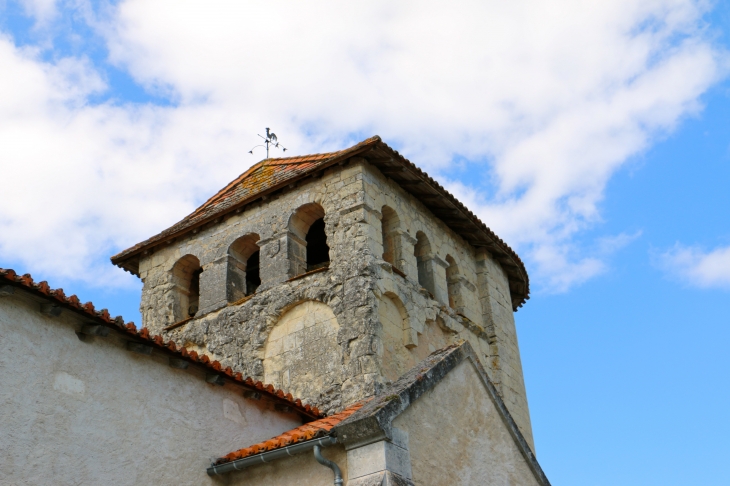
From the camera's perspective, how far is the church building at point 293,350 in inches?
286

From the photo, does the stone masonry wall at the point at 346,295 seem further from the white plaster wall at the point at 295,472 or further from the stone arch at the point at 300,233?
the white plaster wall at the point at 295,472

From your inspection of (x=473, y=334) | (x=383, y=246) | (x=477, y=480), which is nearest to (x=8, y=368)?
(x=477, y=480)

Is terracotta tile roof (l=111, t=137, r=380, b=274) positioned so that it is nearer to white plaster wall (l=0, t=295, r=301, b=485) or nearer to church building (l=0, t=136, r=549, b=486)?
church building (l=0, t=136, r=549, b=486)

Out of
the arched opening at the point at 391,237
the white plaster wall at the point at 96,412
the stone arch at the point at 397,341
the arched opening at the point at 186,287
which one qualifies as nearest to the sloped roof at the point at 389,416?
the white plaster wall at the point at 96,412

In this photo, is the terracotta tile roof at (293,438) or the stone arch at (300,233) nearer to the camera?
the terracotta tile roof at (293,438)

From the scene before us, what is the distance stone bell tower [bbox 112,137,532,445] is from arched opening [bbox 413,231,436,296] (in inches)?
0.9

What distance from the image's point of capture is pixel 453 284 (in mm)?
15039

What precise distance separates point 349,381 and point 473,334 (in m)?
3.53

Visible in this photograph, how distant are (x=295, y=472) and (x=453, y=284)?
305 inches

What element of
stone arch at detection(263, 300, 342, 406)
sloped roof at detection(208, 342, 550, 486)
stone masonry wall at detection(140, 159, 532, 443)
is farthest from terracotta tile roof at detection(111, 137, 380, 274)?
sloped roof at detection(208, 342, 550, 486)

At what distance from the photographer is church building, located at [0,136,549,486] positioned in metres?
7.27

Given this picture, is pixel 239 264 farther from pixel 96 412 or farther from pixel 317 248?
pixel 96 412

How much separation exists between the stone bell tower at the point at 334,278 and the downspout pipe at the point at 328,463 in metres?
4.13

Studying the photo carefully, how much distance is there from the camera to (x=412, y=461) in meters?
7.40
